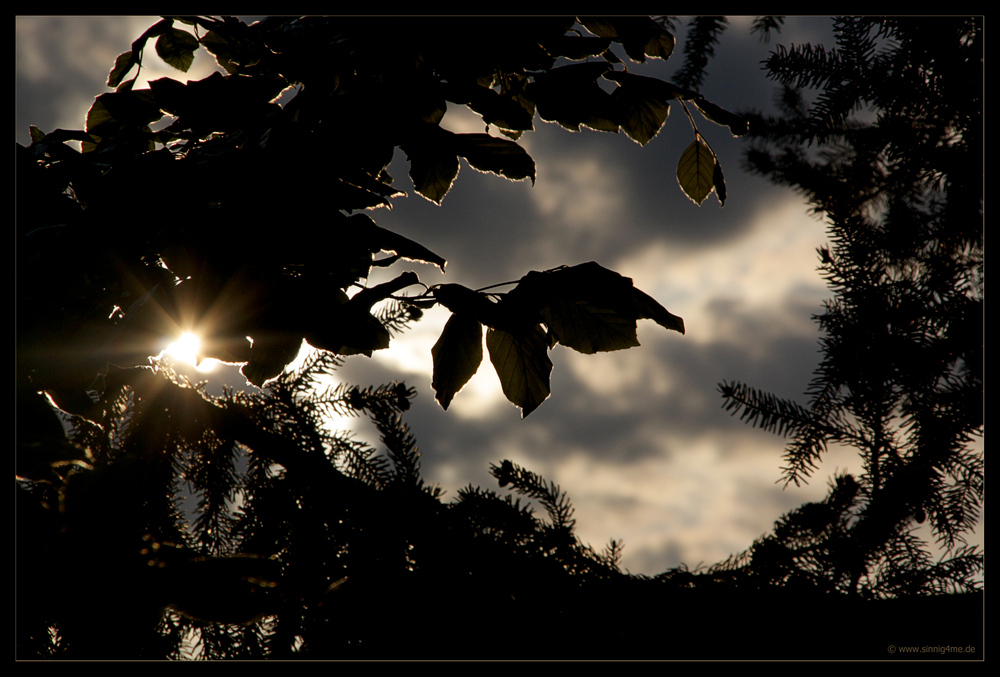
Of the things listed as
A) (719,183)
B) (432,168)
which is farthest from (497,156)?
(719,183)

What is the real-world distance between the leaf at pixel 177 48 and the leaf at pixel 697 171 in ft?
3.46

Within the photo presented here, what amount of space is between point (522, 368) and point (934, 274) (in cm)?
162

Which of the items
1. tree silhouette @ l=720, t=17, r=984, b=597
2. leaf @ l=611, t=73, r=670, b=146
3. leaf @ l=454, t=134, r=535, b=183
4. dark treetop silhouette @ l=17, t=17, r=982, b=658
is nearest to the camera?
dark treetop silhouette @ l=17, t=17, r=982, b=658

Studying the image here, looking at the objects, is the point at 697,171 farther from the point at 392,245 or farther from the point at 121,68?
the point at 121,68

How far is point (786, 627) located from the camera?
1132mm

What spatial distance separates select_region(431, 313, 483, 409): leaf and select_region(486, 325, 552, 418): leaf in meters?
0.05

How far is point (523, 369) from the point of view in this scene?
80 centimetres

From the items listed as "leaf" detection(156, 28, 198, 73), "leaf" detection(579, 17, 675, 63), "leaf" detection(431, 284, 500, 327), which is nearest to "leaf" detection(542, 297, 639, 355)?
"leaf" detection(431, 284, 500, 327)

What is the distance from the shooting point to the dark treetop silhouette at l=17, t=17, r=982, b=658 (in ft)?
2.11

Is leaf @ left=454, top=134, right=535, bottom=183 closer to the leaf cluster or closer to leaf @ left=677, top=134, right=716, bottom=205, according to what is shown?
the leaf cluster

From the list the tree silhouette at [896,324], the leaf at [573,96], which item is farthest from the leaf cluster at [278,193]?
the tree silhouette at [896,324]

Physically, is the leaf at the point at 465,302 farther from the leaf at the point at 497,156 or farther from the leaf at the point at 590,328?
the leaf at the point at 497,156

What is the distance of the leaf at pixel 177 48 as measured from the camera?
3.54 ft
